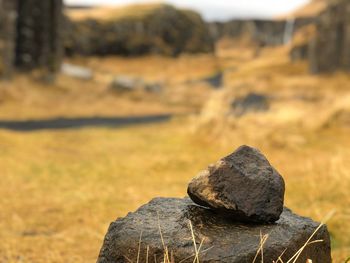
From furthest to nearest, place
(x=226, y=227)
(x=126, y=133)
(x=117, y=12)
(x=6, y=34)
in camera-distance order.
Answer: (x=117, y=12)
(x=6, y=34)
(x=126, y=133)
(x=226, y=227)

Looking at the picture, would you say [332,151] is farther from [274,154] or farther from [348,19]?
[348,19]

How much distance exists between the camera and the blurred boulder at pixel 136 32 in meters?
36.7

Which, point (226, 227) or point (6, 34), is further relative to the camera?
point (6, 34)

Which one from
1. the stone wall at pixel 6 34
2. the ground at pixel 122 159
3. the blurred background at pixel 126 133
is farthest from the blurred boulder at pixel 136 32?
the ground at pixel 122 159

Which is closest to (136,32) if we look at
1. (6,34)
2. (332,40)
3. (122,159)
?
(332,40)

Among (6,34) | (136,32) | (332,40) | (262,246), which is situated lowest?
(136,32)

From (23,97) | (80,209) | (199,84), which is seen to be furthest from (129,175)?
(199,84)

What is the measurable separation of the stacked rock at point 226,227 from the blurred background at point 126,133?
1.43 meters

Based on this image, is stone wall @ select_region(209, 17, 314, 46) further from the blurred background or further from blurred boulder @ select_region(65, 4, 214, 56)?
the blurred background

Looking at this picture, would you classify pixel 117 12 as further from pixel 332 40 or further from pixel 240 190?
pixel 240 190

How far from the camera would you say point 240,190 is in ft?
10.2

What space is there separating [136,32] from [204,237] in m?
37.8

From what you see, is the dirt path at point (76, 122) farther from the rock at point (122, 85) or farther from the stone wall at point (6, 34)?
the rock at point (122, 85)

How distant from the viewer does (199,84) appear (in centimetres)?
2653
